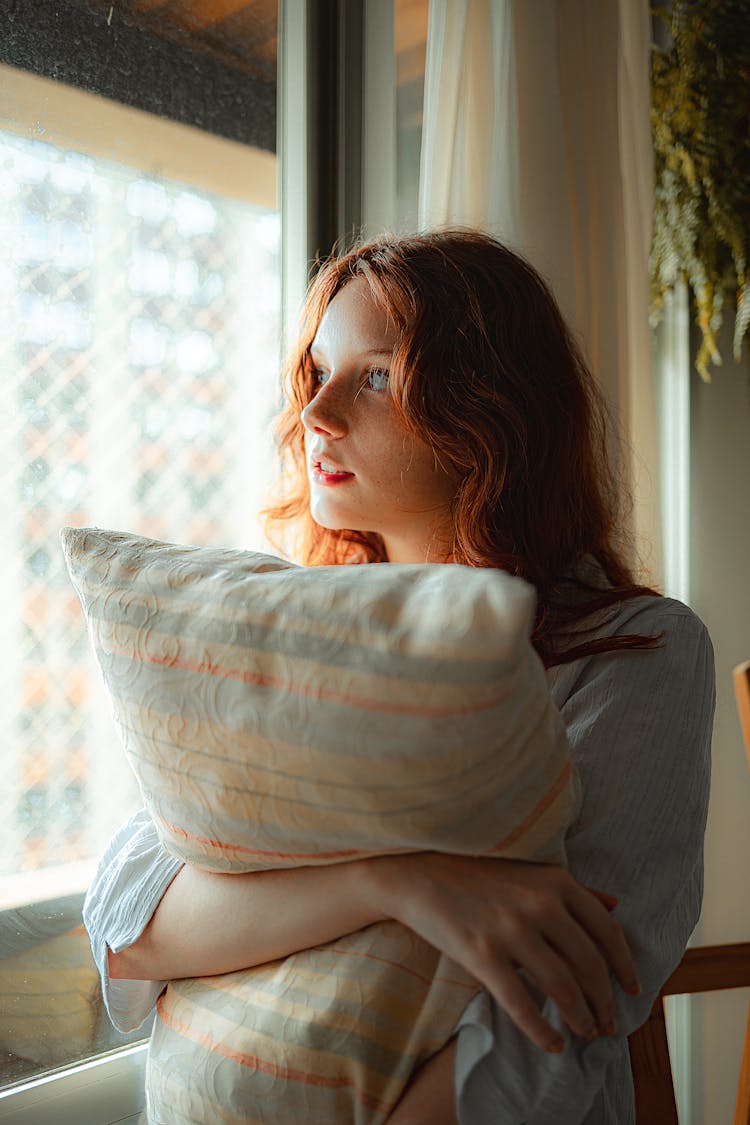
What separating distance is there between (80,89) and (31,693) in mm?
717

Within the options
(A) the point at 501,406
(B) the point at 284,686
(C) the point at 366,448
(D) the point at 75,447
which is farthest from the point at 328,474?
(B) the point at 284,686

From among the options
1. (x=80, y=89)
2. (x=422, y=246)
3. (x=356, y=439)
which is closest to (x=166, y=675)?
(x=356, y=439)

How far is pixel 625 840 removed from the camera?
2.46ft

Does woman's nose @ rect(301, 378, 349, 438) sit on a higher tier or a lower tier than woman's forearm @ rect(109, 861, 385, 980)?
higher

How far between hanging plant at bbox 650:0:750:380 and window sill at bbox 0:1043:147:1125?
138 cm

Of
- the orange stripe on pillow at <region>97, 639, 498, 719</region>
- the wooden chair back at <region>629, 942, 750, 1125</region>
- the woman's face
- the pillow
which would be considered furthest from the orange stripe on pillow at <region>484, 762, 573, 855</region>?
the wooden chair back at <region>629, 942, 750, 1125</region>

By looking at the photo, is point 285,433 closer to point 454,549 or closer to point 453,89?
point 454,549

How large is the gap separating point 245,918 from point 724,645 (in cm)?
128

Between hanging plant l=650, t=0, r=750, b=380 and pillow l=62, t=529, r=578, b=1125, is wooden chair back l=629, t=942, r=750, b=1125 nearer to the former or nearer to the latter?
pillow l=62, t=529, r=578, b=1125

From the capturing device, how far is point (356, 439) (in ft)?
3.28

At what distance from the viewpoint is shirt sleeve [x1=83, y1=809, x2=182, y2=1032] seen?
84 centimetres

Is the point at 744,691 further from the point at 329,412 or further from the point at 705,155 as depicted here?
the point at 705,155

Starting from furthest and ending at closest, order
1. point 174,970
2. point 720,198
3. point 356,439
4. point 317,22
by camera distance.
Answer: point 720,198 < point 317,22 < point 356,439 < point 174,970

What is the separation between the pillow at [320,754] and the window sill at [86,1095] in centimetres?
38
